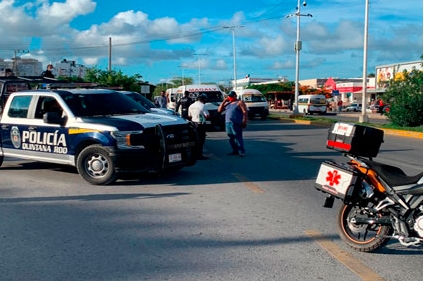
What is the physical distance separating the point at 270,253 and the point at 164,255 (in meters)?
1.08

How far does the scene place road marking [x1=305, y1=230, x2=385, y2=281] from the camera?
473 centimetres

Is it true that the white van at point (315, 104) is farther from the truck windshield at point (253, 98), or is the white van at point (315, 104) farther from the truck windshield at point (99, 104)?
the truck windshield at point (99, 104)

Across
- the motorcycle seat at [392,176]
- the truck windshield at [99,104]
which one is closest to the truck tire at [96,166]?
the truck windshield at [99,104]

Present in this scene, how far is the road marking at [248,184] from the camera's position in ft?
28.5

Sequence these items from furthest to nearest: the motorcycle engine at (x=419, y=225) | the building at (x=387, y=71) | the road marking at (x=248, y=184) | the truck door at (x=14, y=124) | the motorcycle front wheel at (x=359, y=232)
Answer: the building at (x=387, y=71), the truck door at (x=14, y=124), the road marking at (x=248, y=184), the motorcycle front wheel at (x=359, y=232), the motorcycle engine at (x=419, y=225)

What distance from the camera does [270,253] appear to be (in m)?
5.36

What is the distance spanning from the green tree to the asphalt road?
15.7m

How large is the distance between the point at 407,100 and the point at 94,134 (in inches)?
748

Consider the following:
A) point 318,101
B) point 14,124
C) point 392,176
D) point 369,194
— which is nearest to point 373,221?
point 369,194

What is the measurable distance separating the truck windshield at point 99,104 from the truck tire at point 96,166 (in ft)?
2.88

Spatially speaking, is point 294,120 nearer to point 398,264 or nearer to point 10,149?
point 10,149

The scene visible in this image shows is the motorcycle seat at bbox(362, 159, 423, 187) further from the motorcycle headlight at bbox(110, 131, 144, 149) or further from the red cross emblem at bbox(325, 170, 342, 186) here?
the motorcycle headlight at bbox(110, 131, 144, 149)

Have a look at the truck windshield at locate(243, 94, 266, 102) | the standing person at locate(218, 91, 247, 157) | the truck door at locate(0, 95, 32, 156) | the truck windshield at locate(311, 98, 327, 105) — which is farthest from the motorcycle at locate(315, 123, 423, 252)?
the truck windshield at locate(311, 98, 327, 105)

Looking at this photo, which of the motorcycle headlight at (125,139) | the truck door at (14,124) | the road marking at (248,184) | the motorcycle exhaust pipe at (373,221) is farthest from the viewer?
the truck door at (14,124)
